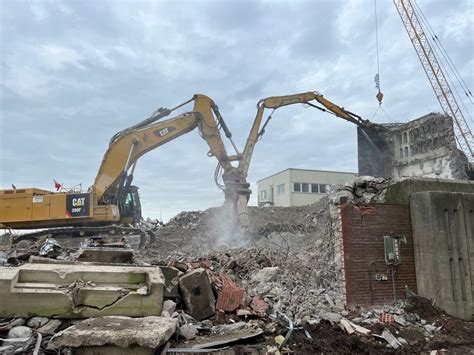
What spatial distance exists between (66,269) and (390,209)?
233 inches

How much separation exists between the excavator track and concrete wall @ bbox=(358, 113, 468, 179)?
10.4m

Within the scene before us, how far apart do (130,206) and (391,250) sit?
1151 cm

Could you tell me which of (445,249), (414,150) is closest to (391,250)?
(445,249)

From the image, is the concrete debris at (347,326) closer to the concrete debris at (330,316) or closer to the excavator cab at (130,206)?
the concrete debris at (330,316)

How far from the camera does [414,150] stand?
16891 millimetres

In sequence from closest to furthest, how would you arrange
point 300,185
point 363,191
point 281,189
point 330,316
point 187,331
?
point 187,331 < point 330,316 < point 363,191 < point 300,185 < point 281,189

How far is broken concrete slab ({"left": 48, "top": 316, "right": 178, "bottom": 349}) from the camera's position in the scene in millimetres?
4754

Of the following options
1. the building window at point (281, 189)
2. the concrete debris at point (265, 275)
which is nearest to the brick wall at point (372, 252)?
the concrete debris at point (265, 275)

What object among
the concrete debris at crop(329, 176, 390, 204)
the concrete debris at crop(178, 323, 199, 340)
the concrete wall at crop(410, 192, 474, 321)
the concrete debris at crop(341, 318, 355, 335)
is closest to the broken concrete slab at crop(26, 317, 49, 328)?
the concrete debris at crop(178, 323, 199, 340)

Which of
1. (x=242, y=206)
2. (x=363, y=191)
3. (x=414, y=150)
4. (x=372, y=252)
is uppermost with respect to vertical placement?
(x=414, y=150)

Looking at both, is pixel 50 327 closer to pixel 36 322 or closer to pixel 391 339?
pixel 36 322

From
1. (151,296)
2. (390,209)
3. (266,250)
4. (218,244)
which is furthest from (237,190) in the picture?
(151,296)

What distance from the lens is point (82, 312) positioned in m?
5.85

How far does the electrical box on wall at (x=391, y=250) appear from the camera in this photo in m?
7.69
